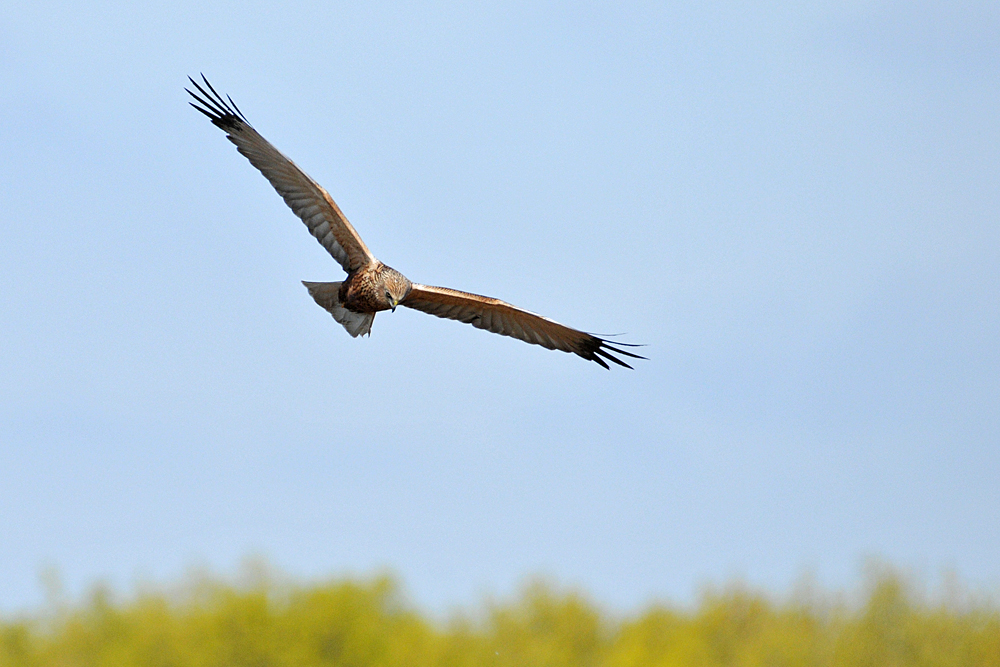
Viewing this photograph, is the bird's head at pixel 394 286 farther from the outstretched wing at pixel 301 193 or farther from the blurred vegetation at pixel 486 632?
the blurred vegetation at pixel 486 632

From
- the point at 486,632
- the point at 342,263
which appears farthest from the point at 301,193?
the point at 486,632

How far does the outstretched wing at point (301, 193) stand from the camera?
38.4ft

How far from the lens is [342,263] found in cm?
1209

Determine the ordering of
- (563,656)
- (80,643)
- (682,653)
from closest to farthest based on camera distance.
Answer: (682,653), (563,656), (80,643)

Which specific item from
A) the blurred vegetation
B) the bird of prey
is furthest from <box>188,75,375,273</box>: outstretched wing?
the blurred vegetation

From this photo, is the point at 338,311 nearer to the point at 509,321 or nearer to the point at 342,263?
the point at 342,263

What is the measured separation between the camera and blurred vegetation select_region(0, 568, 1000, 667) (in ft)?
102

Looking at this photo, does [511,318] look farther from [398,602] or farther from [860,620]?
[398,602]

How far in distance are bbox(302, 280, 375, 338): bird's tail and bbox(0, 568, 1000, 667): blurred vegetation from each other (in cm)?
2220

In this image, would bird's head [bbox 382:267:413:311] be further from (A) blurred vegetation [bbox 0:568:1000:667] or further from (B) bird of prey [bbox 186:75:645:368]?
(A) blurred vegetation [bbox 0:568:1000:667]

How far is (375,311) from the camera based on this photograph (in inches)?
462

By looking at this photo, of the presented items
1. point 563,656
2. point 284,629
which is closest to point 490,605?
point 563,656

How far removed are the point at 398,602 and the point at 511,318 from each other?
2512 centimetres

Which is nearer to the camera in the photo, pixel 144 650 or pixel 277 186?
pixel 277 186
